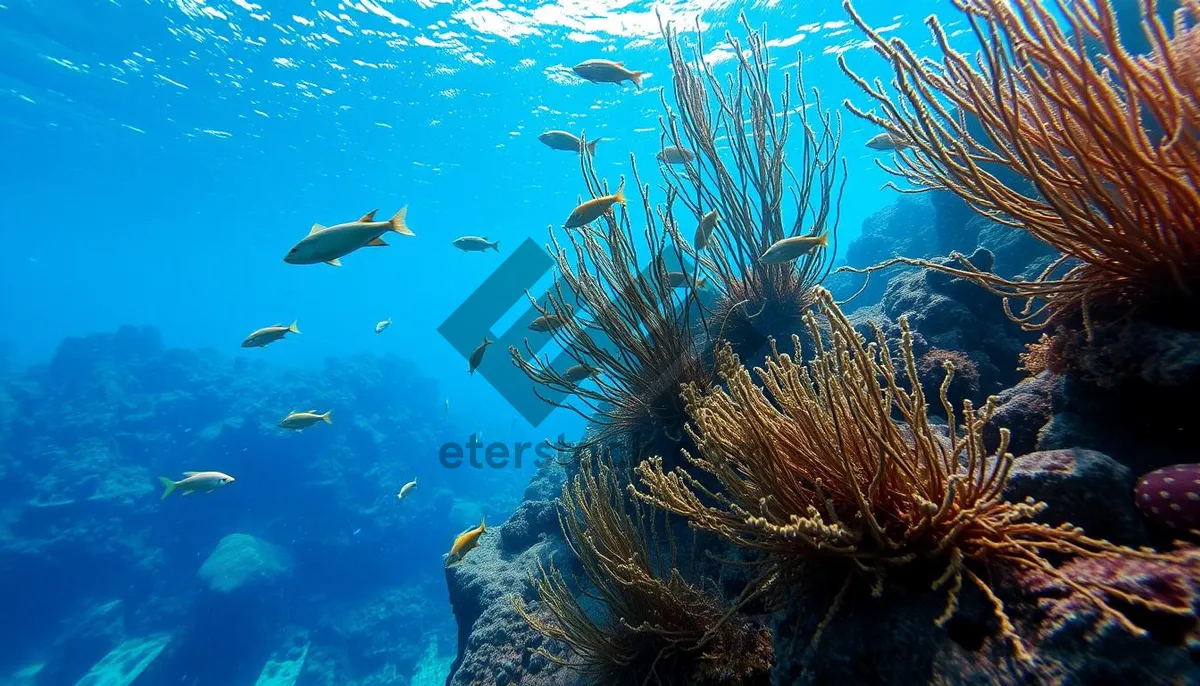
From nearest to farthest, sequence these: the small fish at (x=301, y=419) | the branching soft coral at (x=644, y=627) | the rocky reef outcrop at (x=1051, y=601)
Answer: the rocky reef outcrop at (x=1051, y=601) < the branching soft coral at (x=644, y=627) < the small fish at (x=301, y=419)

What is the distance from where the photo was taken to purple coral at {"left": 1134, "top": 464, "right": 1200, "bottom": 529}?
1354mm

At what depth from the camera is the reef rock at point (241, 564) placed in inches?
591

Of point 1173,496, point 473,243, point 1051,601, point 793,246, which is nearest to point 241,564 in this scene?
point 473,243

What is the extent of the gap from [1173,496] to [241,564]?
21.0 m

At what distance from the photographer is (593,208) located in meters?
3.72

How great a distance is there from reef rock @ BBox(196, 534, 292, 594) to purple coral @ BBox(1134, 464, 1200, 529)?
20231mm

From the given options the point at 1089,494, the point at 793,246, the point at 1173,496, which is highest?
the point at 793,246

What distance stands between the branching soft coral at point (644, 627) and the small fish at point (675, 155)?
126 inches

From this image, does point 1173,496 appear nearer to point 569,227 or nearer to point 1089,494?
point 1089,494

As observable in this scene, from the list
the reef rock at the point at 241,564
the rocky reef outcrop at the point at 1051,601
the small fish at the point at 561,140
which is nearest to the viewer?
the rocky reef outcrop at the point at 1051,601

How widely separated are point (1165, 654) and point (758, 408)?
106 centimetres

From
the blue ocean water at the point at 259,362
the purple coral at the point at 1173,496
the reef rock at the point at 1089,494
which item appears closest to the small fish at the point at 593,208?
the reef rock at the point at 1089,494

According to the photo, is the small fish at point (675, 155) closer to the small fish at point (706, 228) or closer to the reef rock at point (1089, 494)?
the small fish at point (706, 228)

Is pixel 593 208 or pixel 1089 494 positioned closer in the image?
pixel 1089 494
